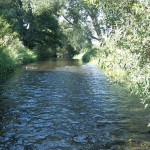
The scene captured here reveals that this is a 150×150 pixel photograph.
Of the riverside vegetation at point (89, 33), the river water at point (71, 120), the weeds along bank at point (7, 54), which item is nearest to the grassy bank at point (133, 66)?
the riverside vegetation at point (89, 33)

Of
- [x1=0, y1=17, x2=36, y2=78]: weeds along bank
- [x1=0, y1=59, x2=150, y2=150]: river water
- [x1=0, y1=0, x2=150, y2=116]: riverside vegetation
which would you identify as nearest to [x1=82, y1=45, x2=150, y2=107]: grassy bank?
[x1=0, y1=0, x2=150, y2=116]: riverside vegetation

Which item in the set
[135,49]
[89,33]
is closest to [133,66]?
[135,49]

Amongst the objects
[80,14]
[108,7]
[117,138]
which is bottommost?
[117,138]

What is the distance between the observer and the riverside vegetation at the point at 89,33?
8852mm

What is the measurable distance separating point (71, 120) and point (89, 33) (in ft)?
160

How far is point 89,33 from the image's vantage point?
6081cm

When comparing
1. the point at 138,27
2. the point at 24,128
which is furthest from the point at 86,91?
the point at 138,27

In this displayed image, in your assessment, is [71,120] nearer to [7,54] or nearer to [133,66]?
[133,66]

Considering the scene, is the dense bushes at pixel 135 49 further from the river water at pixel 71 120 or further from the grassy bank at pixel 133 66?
the river water at pixel 71 120

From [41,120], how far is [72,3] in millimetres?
53621

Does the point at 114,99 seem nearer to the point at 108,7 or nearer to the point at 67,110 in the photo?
the point at 67,110

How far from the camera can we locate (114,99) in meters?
17.4

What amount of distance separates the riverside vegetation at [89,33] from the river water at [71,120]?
1342mm

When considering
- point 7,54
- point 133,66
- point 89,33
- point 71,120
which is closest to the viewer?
point 133,66
